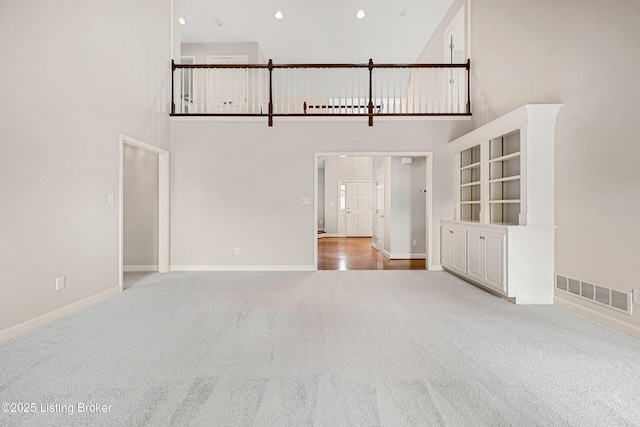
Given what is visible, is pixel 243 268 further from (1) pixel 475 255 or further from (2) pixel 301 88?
(1) pixel 475 255

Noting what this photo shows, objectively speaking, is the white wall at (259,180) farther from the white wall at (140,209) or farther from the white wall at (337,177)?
the white wall at (337,177)

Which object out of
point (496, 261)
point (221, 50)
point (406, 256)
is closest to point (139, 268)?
point (406, 256)

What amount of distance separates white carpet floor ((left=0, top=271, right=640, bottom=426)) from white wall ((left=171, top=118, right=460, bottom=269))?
223 cm

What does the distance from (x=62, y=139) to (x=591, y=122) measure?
5409 mm

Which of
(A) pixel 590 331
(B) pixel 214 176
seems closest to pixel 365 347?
(A) pixel 590 331

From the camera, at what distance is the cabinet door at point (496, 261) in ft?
13.4

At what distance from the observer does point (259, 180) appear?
623cm

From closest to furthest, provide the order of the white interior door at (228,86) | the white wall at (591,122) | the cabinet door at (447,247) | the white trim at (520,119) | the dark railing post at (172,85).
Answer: the white wall at (591,122) < the white trim at (520,119) < the cabinet door at (447,247) < the dark railing post at (172,85) < the white interior door at (228,86)

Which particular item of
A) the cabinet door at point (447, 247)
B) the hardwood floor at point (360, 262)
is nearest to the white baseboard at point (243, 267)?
the hardwood floor at point (360, 262)

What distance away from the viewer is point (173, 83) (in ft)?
20.3

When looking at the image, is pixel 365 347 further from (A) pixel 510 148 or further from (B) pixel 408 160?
(B) pixel 408 160

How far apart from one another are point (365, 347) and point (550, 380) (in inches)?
48.5

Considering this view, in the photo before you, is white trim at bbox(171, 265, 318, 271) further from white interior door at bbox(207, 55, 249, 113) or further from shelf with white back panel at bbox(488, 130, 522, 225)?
white interior door at bbox(207, 55, 249, 113)

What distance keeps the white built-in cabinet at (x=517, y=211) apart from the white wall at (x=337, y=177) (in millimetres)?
8858
